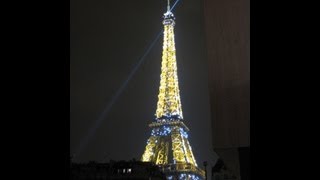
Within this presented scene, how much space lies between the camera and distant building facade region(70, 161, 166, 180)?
113 ft

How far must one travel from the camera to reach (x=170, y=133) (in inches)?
1827

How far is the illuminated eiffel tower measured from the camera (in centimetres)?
4359

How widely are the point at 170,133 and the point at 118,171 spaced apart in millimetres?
12127

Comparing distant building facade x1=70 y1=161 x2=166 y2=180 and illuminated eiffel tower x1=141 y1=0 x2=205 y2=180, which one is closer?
distant building facade x1=70 y1=161 x2=166 y2=180

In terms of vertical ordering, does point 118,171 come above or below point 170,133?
below

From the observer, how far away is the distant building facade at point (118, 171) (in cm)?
3456

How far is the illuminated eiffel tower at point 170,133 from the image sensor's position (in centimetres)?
4359

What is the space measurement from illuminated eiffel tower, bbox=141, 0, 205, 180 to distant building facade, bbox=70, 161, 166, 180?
6.68 metres

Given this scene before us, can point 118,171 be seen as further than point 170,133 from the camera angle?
No

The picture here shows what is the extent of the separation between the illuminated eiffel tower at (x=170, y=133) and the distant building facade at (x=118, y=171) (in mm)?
6678

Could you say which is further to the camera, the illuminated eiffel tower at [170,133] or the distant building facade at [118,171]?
the illuminated eiffel tower at [170,133]
